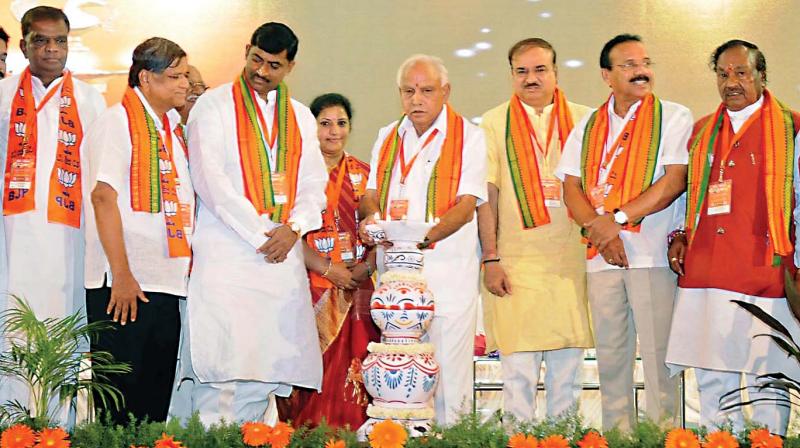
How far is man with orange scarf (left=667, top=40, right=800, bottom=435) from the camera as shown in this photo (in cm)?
381

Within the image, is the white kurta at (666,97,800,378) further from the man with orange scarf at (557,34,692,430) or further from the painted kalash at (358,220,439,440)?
the painted kalash at (358,220,439,440)

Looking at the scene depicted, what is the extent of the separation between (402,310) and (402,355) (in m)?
0.15

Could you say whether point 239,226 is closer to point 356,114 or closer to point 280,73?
point 280,73

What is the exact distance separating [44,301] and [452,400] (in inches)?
66.1

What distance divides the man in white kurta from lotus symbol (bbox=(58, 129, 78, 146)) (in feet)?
1.71

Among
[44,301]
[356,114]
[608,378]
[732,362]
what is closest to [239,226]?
[44,301]

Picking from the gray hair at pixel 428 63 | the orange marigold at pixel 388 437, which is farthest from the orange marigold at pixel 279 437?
the gray hair at pixel 428 63

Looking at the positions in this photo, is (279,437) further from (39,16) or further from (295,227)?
(39,16)

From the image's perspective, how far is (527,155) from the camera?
4.48m

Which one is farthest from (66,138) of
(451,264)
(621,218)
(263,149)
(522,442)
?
(522,442)

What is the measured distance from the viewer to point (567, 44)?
6285mm

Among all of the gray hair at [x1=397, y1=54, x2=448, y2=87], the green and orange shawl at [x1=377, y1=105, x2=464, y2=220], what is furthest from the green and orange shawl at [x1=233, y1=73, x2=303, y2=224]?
the gray hair at [x1=397, y1=54, x2=448, y2=87]

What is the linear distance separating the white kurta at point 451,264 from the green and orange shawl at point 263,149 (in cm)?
43

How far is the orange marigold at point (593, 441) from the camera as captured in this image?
2.71 metres
